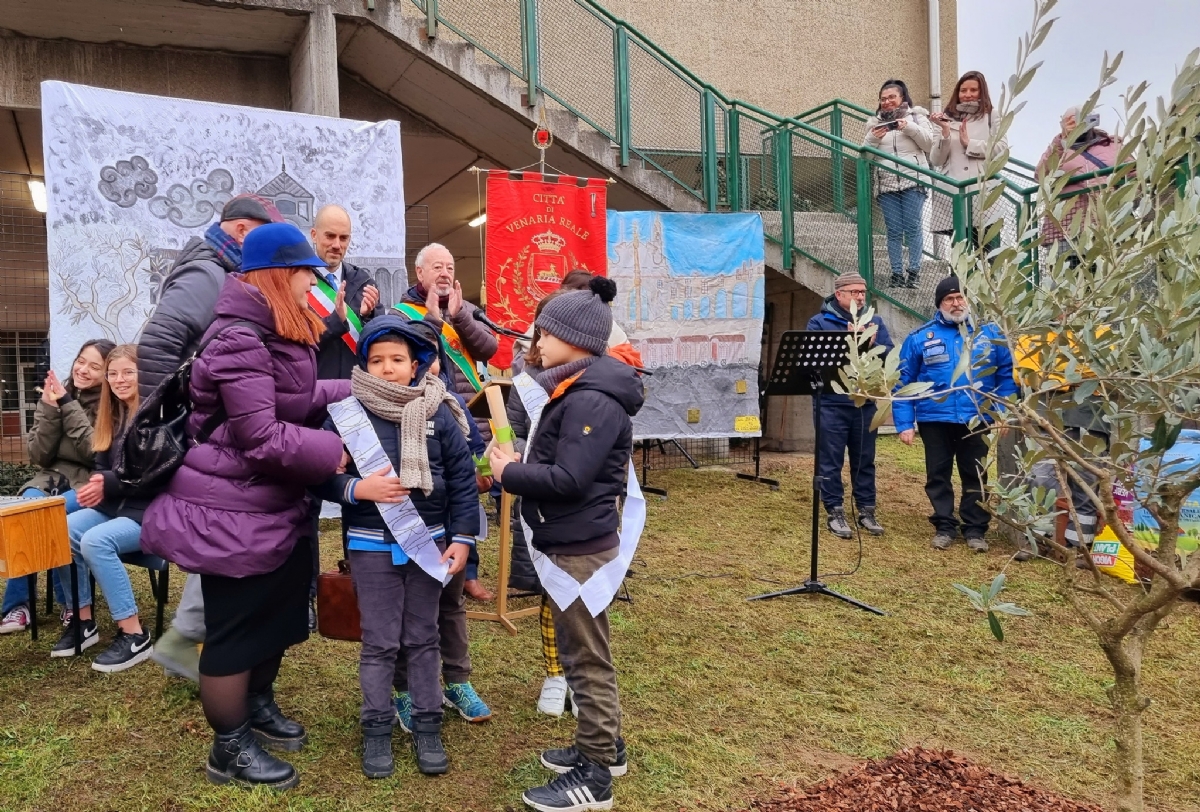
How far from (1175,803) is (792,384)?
10.2ft

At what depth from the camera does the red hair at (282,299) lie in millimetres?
2734

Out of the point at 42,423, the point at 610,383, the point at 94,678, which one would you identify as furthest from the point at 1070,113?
the point at 42,423

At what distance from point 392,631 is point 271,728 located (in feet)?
2.27

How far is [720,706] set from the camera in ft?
12.0

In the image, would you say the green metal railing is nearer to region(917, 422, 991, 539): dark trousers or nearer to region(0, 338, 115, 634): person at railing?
region(917, 422, 991, 539): dark trousers

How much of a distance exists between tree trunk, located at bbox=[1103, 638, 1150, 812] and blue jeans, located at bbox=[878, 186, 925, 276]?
6842 mm

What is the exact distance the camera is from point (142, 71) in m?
7.52

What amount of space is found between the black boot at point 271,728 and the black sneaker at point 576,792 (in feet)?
3.12

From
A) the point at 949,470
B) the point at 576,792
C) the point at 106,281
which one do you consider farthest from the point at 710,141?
the point at 576,792

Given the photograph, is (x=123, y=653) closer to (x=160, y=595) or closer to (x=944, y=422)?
(x=160, y=595)

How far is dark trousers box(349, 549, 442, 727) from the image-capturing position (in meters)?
2.97

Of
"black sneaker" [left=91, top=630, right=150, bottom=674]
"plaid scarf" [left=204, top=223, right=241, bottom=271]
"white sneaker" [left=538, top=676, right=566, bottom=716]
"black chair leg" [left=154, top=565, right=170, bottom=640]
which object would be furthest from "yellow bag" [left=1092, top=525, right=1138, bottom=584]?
"black sneaker" [left=91, top=630, right=150, bottom=674]

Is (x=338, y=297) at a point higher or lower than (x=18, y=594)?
higher

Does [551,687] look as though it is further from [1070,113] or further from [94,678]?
[1070,113]
